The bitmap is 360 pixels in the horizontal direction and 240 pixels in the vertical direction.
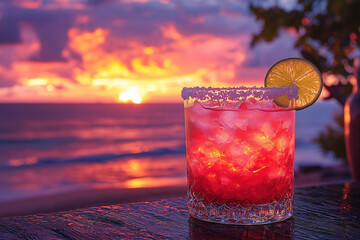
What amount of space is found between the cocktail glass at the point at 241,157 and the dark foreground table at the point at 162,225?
0.18 feet

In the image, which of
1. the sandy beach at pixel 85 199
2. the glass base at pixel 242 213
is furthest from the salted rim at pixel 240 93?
the sandy beach at pixel 85 199

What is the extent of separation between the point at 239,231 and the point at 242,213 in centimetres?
9

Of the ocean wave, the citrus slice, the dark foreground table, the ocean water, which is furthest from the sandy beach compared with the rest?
the ocean wave

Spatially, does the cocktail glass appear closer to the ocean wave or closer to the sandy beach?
the sandy beach

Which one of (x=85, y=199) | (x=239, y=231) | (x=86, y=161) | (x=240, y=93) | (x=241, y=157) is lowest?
(x=86, y=161)

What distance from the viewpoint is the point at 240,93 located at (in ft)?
4.31

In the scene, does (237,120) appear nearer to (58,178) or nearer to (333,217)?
(333,217)

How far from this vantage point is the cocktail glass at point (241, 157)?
1.32 metres

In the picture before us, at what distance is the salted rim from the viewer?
131 cm

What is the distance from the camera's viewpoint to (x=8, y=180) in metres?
12.5

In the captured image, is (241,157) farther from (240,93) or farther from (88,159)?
(88,159)

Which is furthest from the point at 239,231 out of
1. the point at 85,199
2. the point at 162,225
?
the point at 85,199

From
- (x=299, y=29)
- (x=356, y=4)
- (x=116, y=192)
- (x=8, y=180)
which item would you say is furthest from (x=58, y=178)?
(x=356, y=4)

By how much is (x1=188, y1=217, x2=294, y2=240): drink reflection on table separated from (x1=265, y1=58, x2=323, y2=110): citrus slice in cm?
50
